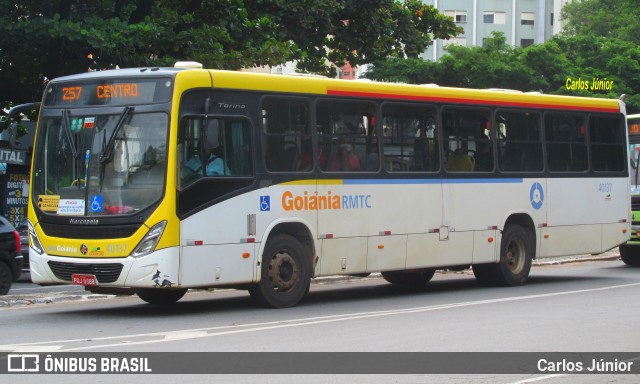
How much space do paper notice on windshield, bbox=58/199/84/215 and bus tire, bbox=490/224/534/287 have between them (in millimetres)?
7551

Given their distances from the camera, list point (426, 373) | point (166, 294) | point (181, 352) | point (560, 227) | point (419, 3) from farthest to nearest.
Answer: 1. point (419, 3)
2. point (560, 227)
3. point (166, 294)
4. point (181, 352)
5. point (426, 373)

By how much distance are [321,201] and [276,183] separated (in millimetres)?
863

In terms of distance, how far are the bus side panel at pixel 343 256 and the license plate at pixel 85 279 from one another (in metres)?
3.25

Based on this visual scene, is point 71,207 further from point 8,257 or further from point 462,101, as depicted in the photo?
point 462,101

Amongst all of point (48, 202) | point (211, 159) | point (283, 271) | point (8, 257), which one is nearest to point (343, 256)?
point (283, 271)

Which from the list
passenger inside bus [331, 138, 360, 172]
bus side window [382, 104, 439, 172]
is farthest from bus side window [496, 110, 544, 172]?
passenger inside bus [331, 138, 360, 172]

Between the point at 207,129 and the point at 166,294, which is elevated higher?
the point at 207,129

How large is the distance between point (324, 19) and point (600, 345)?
1683 cm

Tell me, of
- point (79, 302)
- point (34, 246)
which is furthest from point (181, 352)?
point (79, 302)

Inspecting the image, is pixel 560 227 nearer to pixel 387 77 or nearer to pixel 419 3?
pixel 419 3

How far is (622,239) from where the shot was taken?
20.4 meters

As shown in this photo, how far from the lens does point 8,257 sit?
17047 mm

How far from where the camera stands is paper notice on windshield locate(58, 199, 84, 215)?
530 inches

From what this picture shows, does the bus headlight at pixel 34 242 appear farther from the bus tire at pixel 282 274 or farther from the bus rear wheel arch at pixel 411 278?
the bus rear wheel arch at pixel 411 278
